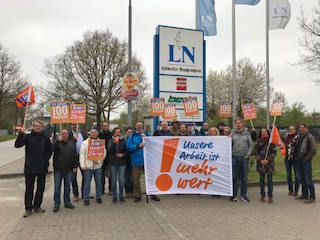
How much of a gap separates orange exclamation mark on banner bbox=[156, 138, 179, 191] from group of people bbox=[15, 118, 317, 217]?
378 mm

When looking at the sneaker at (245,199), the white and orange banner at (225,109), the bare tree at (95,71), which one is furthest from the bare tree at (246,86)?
the sneaker at (245,199)

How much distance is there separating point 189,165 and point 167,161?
0.59 meters

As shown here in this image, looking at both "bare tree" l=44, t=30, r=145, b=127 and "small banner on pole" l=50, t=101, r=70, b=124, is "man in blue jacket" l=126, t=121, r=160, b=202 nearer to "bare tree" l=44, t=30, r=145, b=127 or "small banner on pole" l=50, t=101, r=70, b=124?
"small banner on pole" l=50, t=101, r=70, b=124

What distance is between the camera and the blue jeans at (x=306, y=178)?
23.7 feet

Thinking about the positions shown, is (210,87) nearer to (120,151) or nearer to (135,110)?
(135,110)

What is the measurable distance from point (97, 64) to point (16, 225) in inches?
1063

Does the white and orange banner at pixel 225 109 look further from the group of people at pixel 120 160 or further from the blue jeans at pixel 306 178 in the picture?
the blue jeans at pixel 306 178

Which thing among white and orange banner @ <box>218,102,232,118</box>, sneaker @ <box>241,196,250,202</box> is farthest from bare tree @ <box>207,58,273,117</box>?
sneaker @ <box>241,196,250,202</box>

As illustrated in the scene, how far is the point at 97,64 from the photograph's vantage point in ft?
102

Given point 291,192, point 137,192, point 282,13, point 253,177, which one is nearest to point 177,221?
point 137,192

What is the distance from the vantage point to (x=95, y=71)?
101 feet

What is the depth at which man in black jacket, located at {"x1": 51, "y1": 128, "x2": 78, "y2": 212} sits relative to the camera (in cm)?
664

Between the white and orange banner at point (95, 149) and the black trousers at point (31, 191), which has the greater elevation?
the white and orange banner at point (95, 149)

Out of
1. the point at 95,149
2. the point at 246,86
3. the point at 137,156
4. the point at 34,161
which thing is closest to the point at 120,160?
the point at 137,156
